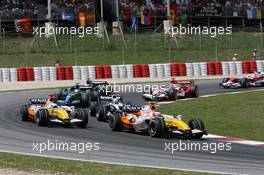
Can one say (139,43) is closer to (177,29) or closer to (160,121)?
(177,29)

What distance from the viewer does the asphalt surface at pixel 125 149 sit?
14578 mm

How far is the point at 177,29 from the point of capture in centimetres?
4562

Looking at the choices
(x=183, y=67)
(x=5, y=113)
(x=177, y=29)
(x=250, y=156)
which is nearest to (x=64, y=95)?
(x=5, y=113)

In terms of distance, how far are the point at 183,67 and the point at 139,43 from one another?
670 cm

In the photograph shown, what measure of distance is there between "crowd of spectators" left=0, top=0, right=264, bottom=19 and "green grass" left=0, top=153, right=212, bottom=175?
97.3 feet

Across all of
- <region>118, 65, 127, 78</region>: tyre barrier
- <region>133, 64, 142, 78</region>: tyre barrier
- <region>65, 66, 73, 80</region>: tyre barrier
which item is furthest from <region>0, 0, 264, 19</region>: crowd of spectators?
<region>133, 64, 142, 78</region>: tyre barrier

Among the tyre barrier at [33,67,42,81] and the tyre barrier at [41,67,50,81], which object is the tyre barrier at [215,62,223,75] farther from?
the tyre barrier at [33,67,42,81]

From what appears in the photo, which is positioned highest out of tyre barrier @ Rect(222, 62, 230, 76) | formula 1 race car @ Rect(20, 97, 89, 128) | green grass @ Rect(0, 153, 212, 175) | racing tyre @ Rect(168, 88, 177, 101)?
green grass @ Rect(0, 153, 212, 175)

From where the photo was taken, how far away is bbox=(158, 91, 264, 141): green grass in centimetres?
1966

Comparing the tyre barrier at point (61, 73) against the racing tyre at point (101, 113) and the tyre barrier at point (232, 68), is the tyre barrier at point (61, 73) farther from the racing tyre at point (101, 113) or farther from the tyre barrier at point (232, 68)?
the racing tyre at point (101, 113)

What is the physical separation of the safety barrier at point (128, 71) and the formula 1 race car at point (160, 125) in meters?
17.4

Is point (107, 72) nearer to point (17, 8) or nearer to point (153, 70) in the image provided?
point (153, 70)

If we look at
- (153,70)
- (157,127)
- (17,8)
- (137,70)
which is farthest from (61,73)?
(157,127)

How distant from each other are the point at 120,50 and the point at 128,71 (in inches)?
236
